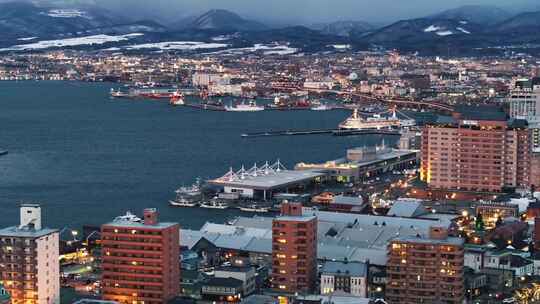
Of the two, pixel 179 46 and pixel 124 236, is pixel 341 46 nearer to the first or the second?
pixel 179 46

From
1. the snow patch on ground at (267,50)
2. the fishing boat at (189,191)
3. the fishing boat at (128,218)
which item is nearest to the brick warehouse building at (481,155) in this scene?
the fishing boat at (189,191)

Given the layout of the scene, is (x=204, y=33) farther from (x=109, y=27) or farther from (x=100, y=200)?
(x=100, y=200)

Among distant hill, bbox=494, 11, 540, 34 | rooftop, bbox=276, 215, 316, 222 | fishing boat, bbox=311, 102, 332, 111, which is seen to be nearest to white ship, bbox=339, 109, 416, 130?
fishing boat, bbox=311, 102, 332, 111

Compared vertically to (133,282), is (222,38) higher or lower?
higher

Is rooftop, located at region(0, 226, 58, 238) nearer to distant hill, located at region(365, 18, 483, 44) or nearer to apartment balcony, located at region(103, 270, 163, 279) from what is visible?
apartment balcony, located at region(103, 270, 163, 279)

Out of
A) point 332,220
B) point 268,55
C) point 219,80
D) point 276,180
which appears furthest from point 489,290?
point 268,55

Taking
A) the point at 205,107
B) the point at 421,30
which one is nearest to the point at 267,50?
the point at 421,30
